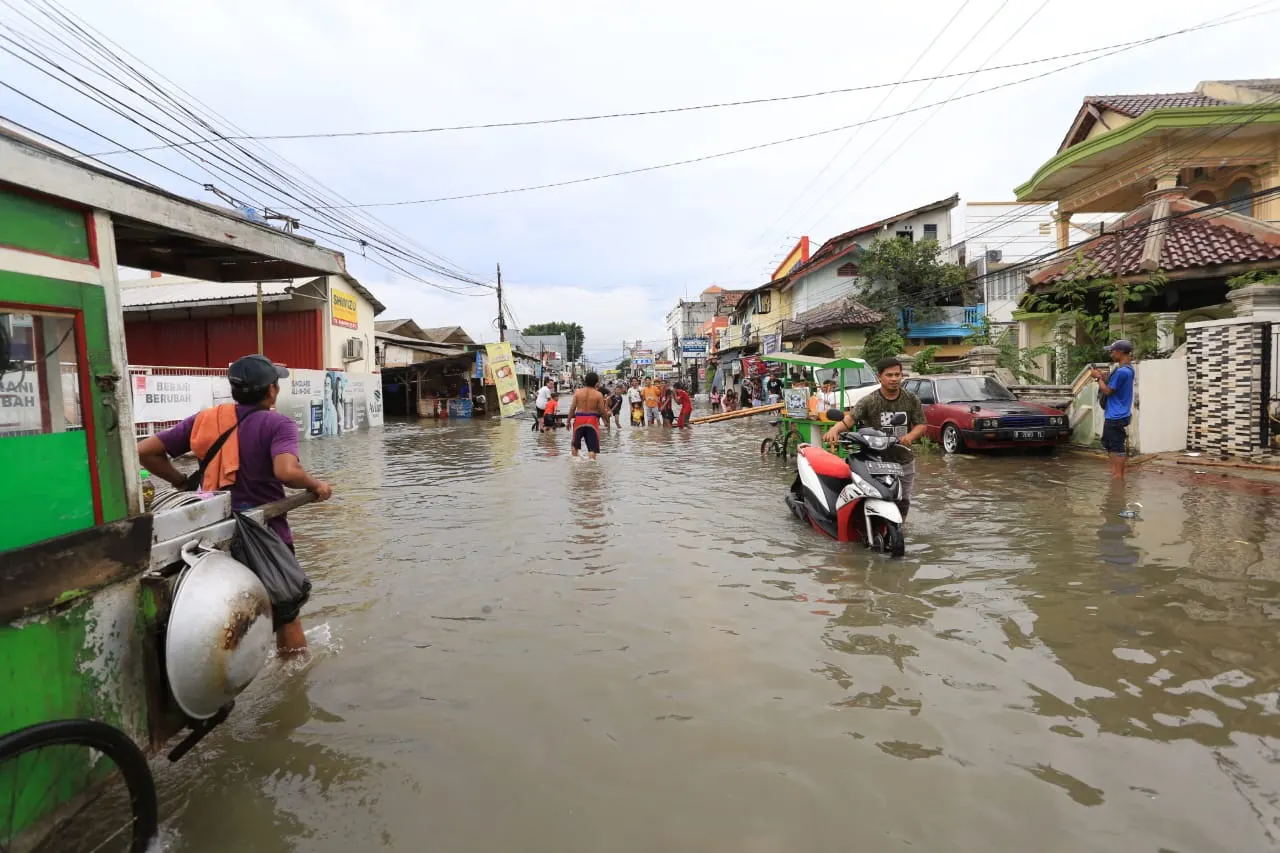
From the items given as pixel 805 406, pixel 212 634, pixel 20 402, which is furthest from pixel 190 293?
pixel 212 634

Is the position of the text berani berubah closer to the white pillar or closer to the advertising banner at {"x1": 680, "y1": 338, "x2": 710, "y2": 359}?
the white pillar

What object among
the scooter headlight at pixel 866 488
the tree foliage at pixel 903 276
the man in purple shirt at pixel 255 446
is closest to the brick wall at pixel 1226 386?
the scooter headlight at pixel 866 488

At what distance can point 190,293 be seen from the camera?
74.7 ft

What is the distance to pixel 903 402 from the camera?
6.13 meters

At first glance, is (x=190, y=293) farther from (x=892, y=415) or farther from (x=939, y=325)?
(x=939, y=325)

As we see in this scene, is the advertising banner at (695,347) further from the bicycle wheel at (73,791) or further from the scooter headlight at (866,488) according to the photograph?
the bicycle wheel at (73,791)

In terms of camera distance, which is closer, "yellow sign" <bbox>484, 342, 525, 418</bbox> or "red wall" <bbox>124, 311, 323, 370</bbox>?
"red wall" <bbox>124, 311, 323, 370</bbox>

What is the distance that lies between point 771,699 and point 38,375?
10.3 ft

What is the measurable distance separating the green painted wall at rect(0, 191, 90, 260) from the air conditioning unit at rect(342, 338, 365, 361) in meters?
23.7

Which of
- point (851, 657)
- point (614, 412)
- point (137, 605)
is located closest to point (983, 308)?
point (614, 412)

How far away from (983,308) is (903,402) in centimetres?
2901

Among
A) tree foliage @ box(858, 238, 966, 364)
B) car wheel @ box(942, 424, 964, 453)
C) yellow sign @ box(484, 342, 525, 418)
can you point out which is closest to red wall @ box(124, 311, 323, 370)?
yellow sign @ box(484, 342, 525, 418)

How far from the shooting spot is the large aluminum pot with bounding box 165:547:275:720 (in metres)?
2.38

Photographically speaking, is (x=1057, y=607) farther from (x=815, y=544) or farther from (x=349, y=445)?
(x=349, y=445)
